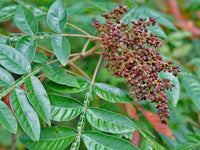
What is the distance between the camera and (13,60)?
1.12m

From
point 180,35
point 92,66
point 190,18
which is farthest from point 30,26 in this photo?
point 190,18

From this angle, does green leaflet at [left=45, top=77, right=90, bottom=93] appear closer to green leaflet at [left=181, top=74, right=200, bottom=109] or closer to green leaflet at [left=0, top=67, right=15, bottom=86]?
green leaflet at [left=0, top=67, right=15, bottom=86]

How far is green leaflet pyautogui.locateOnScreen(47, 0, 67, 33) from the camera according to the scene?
4.19 ft

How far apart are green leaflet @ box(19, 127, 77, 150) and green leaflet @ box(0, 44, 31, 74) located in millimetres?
287

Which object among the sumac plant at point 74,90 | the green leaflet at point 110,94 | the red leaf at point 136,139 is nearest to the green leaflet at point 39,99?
the sumac plant at point 74,90

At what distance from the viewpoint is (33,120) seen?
1.00 m

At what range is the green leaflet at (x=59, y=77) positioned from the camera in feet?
3.72

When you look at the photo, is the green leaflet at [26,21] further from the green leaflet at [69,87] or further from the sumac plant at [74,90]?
the green leaflet at [69,87]

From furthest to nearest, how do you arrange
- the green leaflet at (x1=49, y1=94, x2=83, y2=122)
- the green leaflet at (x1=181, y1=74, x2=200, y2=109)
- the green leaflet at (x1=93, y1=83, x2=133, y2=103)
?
the green leaflet at (x1=181, y1=74, x2=200, y2=109), the green leaflet at (x1=93, y1=83, x2=133, y2=103), the green leaflet at (x1=49, y1=94, x2=83, y2=122)

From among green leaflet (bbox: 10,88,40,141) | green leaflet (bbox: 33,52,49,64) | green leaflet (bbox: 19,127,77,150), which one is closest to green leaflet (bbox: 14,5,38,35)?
green leaflet (bbox: 33,52,49,64)

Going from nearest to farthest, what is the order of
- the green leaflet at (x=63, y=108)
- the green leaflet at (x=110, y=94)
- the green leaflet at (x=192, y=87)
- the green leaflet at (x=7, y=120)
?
the green leaflet at (x=7, y=120)
the green leaflet at (x=63, y=108)
the green leaflet at (x=110, y=94)
the green leaflet at (x=192, y=87)

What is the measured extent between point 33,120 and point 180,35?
101 inches

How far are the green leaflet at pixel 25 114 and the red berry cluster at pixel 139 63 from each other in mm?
419

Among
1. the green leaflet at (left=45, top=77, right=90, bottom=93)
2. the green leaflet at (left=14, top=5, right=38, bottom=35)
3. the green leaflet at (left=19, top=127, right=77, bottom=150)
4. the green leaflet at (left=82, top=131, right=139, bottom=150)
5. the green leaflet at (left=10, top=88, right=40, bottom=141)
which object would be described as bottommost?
the green leaflet at (left=19, top=127, right=77, bottom=150)
